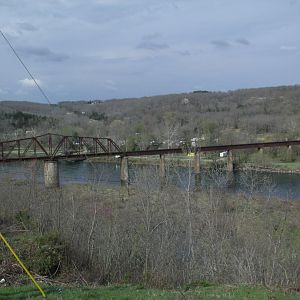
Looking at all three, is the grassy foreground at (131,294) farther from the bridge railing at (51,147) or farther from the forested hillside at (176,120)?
the forested hillside at (176,120)

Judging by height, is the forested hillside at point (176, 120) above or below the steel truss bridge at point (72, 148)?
above

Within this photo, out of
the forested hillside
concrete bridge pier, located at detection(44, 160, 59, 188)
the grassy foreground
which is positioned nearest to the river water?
concrete bridge pier, located at detection(44, 160, 59, 188)

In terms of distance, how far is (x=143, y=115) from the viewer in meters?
170

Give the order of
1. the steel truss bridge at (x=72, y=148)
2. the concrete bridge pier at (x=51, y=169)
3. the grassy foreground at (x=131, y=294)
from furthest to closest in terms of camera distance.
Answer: the steel truss bridge at (x=72, y=148)
the concrete bridge pier at (x=51, y=169)
the grassy foreground at (x=131, y=294)

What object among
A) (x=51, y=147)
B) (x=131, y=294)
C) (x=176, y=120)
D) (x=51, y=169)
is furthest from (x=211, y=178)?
(x=176, y=120)

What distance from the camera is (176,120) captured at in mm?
153750

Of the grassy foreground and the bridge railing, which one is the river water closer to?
the bridge railing

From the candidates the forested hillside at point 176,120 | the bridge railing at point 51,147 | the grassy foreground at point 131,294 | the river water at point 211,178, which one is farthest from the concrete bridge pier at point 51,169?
the grassy foreground at point 131,294

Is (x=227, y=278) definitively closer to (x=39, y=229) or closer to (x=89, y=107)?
(x=39, y=229)

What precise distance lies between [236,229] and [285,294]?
1273 cm

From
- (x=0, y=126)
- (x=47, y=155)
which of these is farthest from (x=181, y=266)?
(x=0, y=126)

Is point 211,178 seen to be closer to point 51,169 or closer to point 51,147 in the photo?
point 51,169

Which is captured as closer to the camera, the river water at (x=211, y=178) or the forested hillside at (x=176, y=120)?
the river water at (x=211, y=178)

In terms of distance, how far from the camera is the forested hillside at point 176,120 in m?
115
